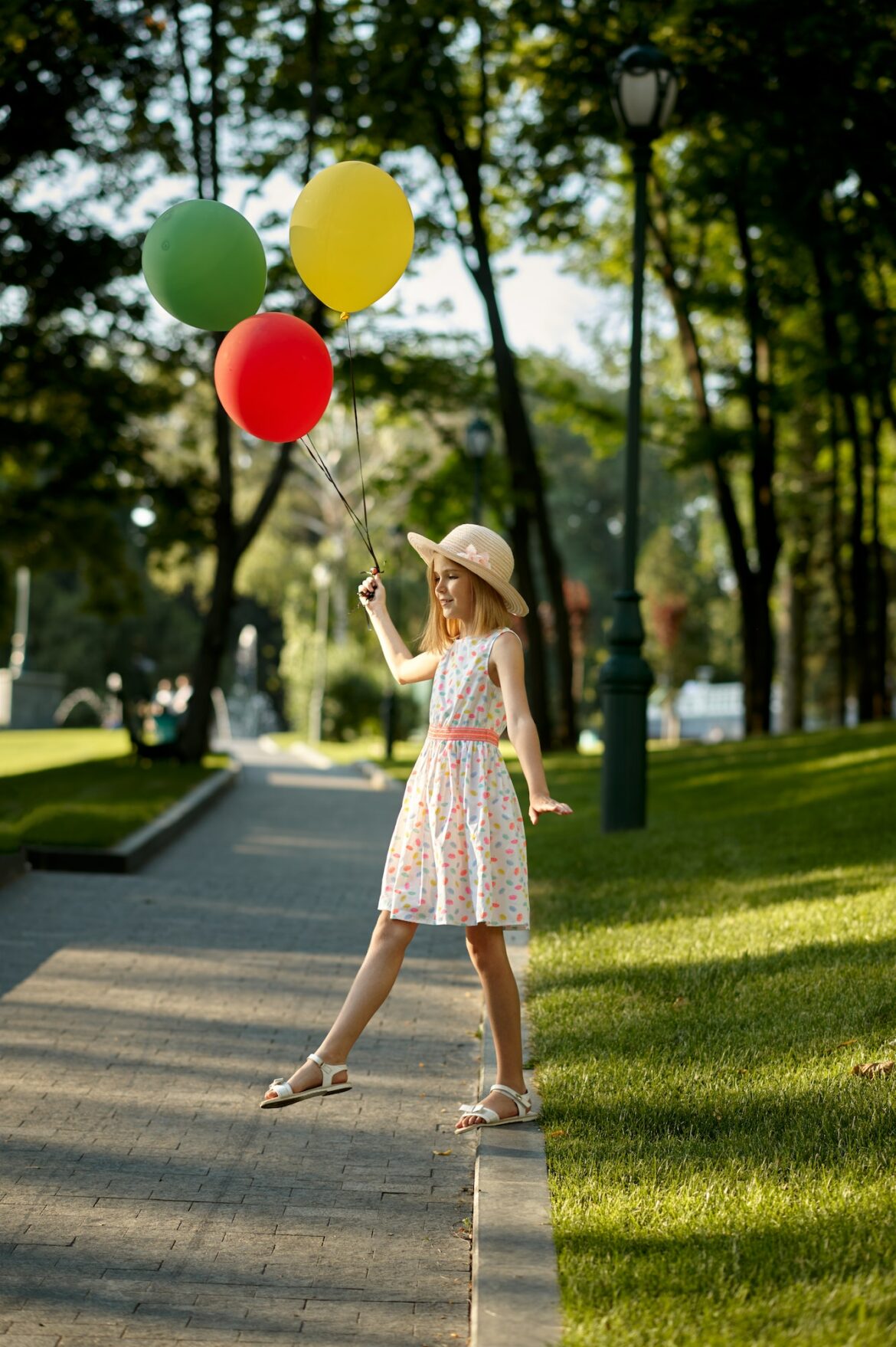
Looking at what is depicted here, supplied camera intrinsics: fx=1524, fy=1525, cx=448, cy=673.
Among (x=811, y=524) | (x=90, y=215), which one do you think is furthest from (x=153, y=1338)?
(x=811, y=524)

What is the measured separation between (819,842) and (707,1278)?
7081 millimetres

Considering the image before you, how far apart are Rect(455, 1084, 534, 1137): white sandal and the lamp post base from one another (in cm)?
652

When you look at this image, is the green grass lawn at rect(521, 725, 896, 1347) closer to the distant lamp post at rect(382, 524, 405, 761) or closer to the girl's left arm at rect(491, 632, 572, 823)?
the girl's left arm at rect(491, 632, 572, 823)

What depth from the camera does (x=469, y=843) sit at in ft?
16.3

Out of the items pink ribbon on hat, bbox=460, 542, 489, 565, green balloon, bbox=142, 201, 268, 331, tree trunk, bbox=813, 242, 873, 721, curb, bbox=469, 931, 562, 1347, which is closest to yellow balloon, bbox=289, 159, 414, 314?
green balloon, bbox=142, 201, 268, 331

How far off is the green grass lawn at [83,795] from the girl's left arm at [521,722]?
6.00 m

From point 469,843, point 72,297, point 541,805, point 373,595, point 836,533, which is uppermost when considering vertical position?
point 72,297

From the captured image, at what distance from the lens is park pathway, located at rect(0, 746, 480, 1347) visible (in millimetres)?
3682

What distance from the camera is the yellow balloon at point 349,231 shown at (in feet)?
18.6

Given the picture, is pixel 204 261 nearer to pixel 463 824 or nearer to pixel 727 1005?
pixel 463 824

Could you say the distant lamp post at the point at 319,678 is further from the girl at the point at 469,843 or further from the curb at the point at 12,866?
the girl at the point at 469,843

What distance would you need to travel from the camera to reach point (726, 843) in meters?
10.7

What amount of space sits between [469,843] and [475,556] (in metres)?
0.96

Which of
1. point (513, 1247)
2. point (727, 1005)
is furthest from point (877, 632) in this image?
point (513, 1247)
